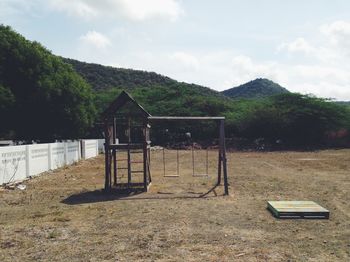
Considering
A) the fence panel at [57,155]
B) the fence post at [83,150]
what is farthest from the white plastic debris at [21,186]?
A: the fence post at [83,150]

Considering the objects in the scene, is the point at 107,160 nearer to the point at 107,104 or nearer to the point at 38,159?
the point at 38,159

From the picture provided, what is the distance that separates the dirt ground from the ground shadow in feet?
0.10

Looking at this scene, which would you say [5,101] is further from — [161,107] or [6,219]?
[161,107]

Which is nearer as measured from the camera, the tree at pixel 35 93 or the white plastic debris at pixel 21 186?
the white plastic debris at pixel 21 186

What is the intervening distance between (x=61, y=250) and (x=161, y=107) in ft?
171

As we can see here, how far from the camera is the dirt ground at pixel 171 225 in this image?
721 cm

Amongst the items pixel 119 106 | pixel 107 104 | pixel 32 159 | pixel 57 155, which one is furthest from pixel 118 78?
pixel 119 106

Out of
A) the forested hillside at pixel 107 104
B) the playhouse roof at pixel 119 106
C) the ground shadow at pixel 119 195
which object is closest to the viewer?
the ground shadow at pixel 119 195

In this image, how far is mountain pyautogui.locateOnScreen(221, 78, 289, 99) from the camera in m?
127

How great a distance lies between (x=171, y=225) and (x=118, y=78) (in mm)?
87896

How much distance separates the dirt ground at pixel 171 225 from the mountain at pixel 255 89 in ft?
369

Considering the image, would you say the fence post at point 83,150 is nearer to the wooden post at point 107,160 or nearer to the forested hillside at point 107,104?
the forested hillside at point 107,104

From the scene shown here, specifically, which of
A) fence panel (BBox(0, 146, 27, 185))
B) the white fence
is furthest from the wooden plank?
the white fence

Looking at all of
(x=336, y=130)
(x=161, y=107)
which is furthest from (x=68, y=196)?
(x=161, y=107)
